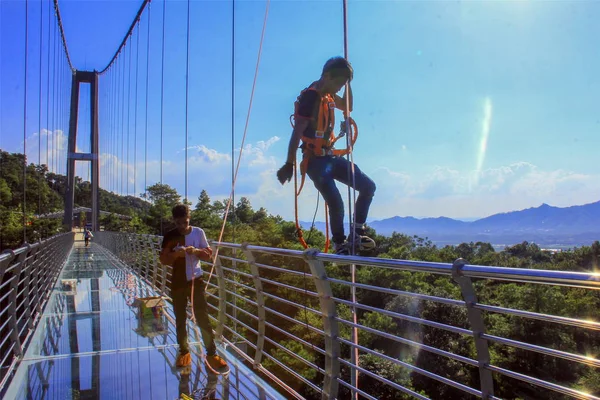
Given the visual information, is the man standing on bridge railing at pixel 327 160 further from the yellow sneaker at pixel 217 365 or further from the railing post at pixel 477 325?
the railing post at pixel 477 325

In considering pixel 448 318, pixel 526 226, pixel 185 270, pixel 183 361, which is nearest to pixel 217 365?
pixel 183 361

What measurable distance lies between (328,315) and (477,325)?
1005 millimetres

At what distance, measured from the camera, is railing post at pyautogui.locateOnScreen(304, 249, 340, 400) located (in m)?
2.49

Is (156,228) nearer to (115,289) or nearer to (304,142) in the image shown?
(115,289)

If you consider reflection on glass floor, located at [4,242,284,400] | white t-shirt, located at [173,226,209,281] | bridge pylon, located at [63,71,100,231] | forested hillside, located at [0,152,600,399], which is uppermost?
bridge pylon, located at [63,71,100,231]

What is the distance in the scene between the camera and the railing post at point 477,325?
154 cm

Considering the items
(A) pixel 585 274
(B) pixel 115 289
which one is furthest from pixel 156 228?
(A) pixel 585 274

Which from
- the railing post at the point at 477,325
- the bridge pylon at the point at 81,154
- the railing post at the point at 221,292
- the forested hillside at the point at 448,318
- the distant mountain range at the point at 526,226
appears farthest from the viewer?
the distant mountain range at the point at 526,226

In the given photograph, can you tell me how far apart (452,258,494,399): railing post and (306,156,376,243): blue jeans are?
1398 millimetres

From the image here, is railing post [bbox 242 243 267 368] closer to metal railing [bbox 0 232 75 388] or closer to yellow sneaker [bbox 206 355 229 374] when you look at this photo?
yellow sneaker [bbox 206 355 229 374]

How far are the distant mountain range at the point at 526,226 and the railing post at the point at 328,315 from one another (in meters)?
55.5

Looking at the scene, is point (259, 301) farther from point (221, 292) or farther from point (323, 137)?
point (323, 137)

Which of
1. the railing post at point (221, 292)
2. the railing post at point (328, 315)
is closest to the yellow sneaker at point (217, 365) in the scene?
the railing post at point (221, 292)

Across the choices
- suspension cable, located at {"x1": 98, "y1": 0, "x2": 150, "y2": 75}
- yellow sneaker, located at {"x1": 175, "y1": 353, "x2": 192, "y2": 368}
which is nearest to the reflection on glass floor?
yellow sneaker, located at {"x1": 175, "y1": 353, "x2": 192, "y2": 368}
